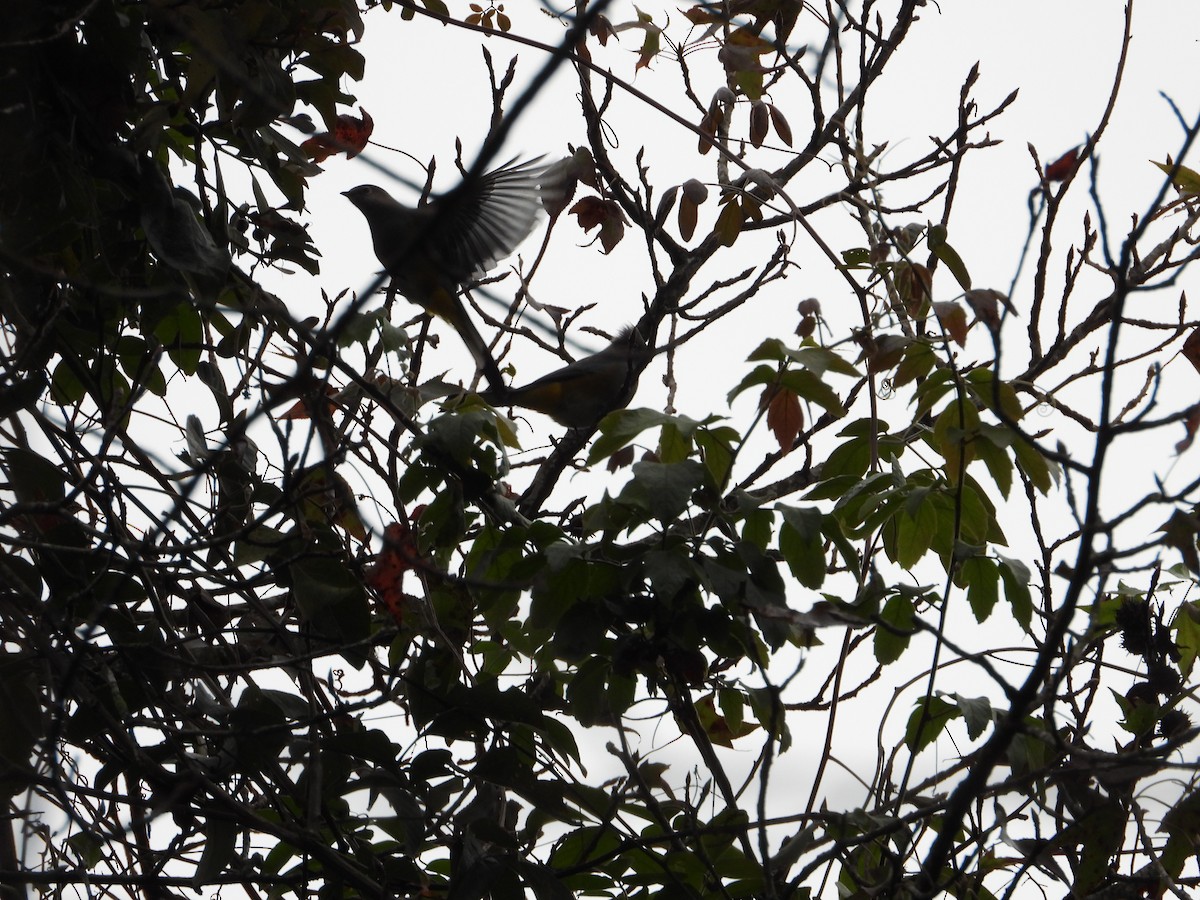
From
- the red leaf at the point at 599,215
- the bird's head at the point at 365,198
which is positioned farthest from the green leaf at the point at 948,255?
the bird's head at the point at 365,198

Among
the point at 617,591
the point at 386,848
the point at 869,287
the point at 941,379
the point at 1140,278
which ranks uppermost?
the point at 1140,278

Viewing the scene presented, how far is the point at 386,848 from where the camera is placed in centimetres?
222

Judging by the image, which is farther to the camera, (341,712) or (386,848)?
(386,848)

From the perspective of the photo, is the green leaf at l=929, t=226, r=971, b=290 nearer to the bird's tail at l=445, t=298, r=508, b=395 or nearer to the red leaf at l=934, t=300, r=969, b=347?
the red leaf at l=934, t=300, r=969, b=347

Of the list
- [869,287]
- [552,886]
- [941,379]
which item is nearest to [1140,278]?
[869,287]

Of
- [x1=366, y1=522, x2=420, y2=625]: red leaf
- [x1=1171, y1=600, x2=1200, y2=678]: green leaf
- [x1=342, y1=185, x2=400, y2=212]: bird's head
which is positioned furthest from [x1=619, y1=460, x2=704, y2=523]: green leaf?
[x1=342, y1=185, x2=400, y2=212]: bird's head

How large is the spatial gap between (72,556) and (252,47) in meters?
1.01

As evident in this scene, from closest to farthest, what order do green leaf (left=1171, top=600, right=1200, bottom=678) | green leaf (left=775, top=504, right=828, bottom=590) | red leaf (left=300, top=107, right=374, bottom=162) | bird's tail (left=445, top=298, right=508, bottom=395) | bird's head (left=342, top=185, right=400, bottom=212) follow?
green leaf (left=775, top=504, right=828, bottom=590) < green leaf (left=1171, top=600, right=1200, bottom=678) < red leaf (left=300, top=107, right=374, bottom=162) < bird's tail (left=445, top=298, right=508, bottom=395) < bird's head (left=342, top=185, right=400, bottom=212)

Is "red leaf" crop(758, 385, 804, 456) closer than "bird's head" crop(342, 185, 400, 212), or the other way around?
"red leaf" crop(758, 385, 804, 456)

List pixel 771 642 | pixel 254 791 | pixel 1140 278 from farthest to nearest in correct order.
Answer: pixel 1140 278 < pixel 254 791 < pixel 771 642

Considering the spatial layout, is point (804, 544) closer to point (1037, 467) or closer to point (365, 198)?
point (1037, 467)

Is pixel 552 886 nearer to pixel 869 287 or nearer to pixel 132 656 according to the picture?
pixel 132 656

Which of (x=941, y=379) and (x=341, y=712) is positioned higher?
(x=941, y=379)

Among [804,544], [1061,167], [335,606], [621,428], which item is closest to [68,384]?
[335,606]
